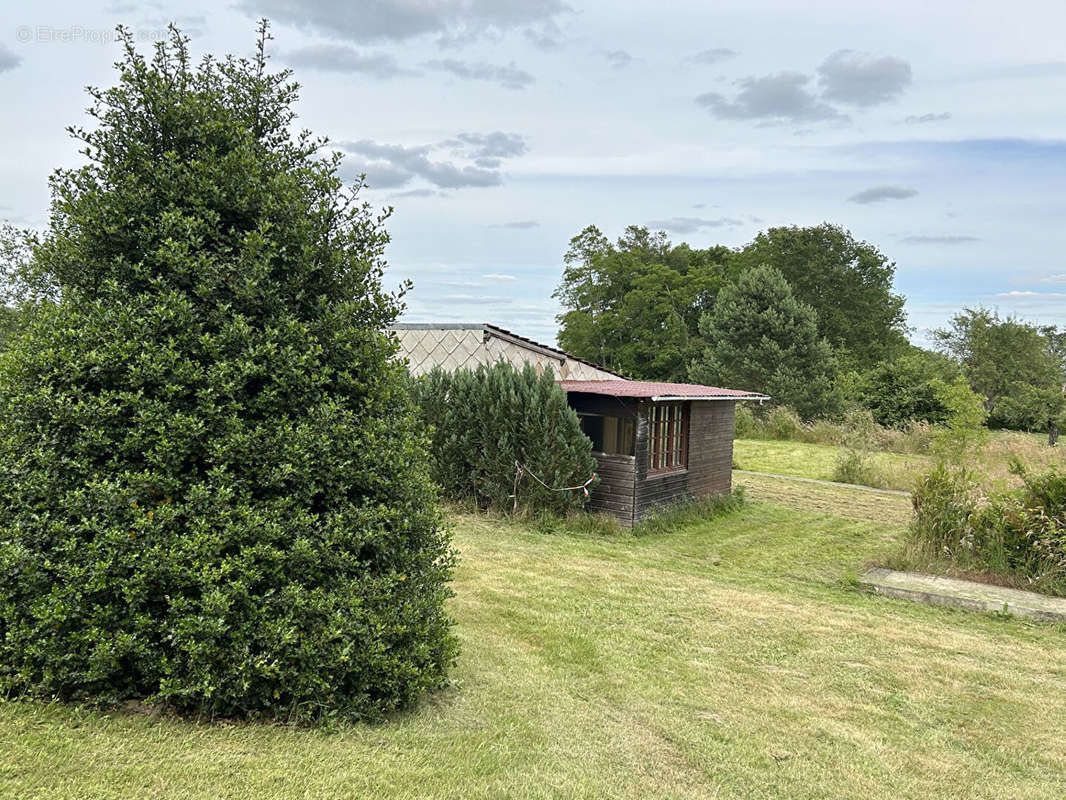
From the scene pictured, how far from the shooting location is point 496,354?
1501 centimetres

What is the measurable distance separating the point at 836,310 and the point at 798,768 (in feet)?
143

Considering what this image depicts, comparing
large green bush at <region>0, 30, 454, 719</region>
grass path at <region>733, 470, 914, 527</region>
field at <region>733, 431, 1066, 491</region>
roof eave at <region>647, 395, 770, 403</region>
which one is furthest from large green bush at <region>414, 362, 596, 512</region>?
large green bush at <region>0, 30, 454, 719</region>

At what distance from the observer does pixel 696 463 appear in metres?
12.8

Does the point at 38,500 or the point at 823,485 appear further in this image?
the point at 823,485

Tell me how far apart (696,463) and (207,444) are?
1037cm

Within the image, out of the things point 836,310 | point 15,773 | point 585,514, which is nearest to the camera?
point 15,773

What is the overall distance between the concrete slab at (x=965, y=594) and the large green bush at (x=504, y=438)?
419 centimetres

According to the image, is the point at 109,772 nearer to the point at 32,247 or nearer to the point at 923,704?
the point at 32,247

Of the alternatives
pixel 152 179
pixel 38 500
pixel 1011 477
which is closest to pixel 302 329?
pixel 152 179

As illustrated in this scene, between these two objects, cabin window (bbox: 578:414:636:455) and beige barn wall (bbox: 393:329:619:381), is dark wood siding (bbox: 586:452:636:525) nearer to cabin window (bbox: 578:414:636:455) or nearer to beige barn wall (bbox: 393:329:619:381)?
cabin window (bbox: 578:414:636:455)

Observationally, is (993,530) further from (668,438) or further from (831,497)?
(831,497)

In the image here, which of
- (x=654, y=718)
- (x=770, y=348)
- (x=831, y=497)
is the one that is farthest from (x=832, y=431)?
(x=654, y=718)

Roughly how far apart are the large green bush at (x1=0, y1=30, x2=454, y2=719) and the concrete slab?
598 cm

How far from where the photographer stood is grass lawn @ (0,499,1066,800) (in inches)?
116
